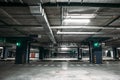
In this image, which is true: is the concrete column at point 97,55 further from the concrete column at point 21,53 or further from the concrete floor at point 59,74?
the concrete column at point 21,53

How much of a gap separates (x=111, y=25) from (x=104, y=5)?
438cm

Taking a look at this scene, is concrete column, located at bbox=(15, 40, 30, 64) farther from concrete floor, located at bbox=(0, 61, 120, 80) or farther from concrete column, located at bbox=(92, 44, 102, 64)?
concrete column, located at bbox=(92, 44, 102, 64)

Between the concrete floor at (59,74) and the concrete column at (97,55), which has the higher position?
the concrete column at (97,55)

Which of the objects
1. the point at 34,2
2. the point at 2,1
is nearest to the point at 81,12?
the point at 34,2

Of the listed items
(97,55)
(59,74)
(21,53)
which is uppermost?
(21,53)

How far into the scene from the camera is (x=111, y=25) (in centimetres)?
882

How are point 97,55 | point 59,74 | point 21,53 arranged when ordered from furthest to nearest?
point 97,55
point 21,53
point 59,74

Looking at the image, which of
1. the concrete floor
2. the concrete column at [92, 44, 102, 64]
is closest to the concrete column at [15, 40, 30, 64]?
the concrete floor

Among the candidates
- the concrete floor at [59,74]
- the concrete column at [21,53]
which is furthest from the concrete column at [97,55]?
the concrete column at [21,53]

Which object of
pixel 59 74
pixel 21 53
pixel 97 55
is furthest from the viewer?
pixel 97 55

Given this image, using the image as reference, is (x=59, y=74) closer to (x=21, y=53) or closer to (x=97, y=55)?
(x=21, y=53)

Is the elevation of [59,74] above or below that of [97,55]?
below

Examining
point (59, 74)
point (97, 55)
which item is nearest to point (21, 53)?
point (59, 74)

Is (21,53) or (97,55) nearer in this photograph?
(21,53)
